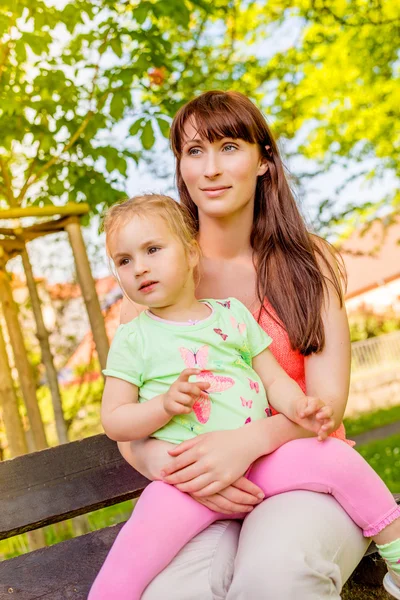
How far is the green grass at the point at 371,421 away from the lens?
33.2 feet

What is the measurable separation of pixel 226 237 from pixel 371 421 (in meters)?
8.73

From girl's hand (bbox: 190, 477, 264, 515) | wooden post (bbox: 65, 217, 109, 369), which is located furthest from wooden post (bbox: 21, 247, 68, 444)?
girl's hand (bbox: 190, 477, 264, 515)

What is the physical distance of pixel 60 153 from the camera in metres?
4.36

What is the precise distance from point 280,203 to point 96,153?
1.83m

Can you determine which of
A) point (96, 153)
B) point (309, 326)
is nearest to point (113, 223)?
point (309, 326)

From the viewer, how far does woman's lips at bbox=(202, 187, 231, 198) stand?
2.48m

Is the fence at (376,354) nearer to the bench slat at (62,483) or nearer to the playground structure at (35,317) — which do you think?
the playground structure at (35,317)

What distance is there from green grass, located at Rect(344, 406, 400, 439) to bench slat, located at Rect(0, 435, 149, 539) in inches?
294

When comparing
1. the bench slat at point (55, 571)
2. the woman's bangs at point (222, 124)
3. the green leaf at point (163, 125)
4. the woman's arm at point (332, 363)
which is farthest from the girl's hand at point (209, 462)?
the green leaf at point (163, 125)

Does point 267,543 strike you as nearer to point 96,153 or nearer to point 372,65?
point 96,153

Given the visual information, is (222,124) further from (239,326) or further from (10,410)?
(10,410)

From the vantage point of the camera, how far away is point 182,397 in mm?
1789

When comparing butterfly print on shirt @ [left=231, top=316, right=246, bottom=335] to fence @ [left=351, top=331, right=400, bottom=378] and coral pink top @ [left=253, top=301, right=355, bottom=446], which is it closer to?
coral pink top @ [left=253, top=301, right=355, bottom=446]

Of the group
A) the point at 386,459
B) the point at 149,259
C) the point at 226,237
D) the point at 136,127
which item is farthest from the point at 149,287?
the point at 386,459
